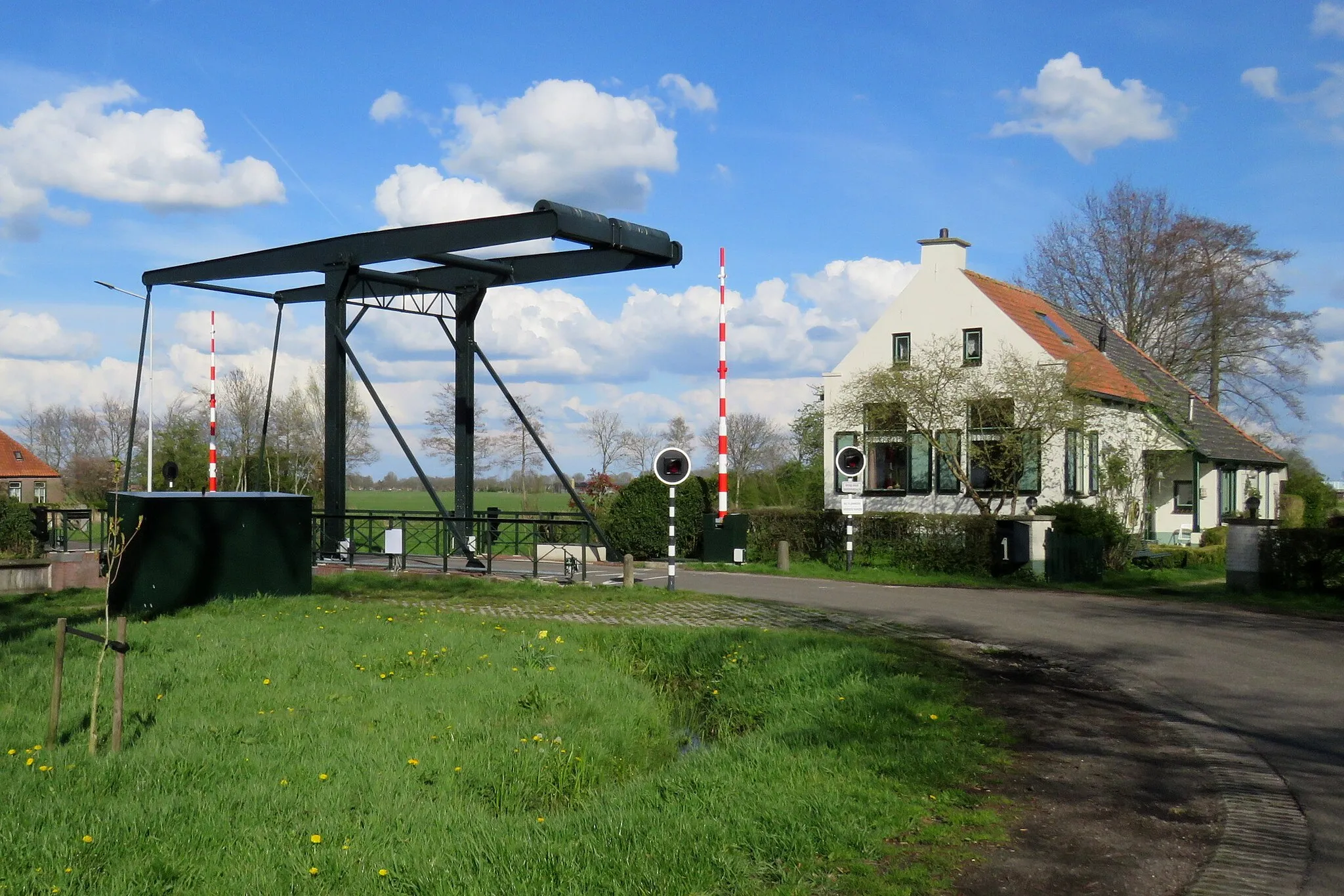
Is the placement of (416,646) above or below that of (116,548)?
below

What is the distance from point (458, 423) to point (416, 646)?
9273mm

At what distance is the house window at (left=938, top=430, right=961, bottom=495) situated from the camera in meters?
24.4

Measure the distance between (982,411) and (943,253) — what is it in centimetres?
647

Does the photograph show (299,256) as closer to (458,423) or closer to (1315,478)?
(458,423)

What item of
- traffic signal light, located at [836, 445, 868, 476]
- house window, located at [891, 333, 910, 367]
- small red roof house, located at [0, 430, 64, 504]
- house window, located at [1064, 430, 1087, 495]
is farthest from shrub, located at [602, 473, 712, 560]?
small red roof house, located at [0, 430, 64, 504]

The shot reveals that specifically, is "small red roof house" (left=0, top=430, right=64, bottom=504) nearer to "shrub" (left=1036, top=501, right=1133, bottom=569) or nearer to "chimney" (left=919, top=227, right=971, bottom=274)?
"chimney" (left=919, top=227, right=971, bottom=274)

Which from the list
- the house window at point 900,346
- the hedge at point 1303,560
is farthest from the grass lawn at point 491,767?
the house window at point 900,346

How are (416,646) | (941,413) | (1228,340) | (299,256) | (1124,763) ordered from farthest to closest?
1. (1228,340)
2. (941,413)
3. (299,256)
4. (416,646)
5. (1124,763)

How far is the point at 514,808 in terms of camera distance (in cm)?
559

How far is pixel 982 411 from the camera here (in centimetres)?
2397

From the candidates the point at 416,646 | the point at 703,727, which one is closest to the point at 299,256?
the point at 416,646

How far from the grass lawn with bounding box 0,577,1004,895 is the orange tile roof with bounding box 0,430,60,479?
176ft

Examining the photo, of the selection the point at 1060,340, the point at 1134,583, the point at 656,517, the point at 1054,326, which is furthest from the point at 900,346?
the point at 1134,583

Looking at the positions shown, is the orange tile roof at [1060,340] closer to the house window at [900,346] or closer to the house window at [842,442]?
the house window at [900,346]
